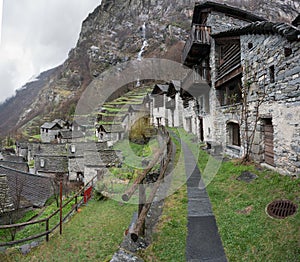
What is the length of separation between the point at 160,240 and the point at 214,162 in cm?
602

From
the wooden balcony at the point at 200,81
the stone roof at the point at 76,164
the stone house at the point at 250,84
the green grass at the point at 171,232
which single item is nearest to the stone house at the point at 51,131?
the stone roof at the point at 76,164

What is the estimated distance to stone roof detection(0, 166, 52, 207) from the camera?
12.5 meters

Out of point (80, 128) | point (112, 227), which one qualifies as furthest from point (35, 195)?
point (80, 128)

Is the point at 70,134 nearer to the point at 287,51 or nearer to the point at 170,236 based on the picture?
the point at 170,236

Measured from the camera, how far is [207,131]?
43.8ft

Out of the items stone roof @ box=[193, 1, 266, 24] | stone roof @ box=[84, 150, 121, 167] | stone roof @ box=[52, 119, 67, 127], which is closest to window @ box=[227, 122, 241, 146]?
stone roof @ box=[193, 1, 266, 24]

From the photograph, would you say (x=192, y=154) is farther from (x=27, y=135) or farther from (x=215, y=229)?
(x=27, y=135)

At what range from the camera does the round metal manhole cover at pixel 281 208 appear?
4.10m

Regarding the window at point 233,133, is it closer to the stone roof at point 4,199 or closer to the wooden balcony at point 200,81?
the wooden balcony at point 200,81

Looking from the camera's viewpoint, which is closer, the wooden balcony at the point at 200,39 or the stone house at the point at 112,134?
the wooden balcony at the point at 200,39

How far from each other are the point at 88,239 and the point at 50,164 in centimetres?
2067

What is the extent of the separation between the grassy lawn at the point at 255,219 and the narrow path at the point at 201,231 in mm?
141

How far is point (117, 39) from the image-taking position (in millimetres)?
86562

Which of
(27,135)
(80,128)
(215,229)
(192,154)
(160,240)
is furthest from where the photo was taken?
(27,135)
